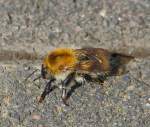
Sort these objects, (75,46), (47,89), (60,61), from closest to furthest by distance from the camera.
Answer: (60,61)
(47,89)
(75,46)

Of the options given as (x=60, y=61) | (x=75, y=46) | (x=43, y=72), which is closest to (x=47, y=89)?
(x=43, y=72)

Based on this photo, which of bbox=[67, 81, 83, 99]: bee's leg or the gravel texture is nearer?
the gravel texture

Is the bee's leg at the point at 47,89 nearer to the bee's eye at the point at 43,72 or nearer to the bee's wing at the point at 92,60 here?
the bee's eye at the point at 43,72

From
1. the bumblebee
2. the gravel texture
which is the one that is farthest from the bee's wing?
the gravel texture

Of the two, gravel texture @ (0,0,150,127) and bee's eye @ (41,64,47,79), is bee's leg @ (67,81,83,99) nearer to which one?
gravel texture @ (0,0,150,127)

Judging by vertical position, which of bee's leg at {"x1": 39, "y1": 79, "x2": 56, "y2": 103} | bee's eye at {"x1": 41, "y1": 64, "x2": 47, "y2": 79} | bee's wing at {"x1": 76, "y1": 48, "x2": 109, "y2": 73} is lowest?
bee's leg at {"x1": 39, "y1": 79, "x2": 56, "y2": 103}

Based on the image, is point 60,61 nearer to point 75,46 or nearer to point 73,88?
point 73,88

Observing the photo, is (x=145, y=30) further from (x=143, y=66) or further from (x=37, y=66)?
(x=37, y=66)

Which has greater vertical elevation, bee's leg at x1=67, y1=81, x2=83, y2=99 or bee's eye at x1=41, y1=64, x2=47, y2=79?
bee's eye at x1=41, y1=64, x2=47, y2=79
